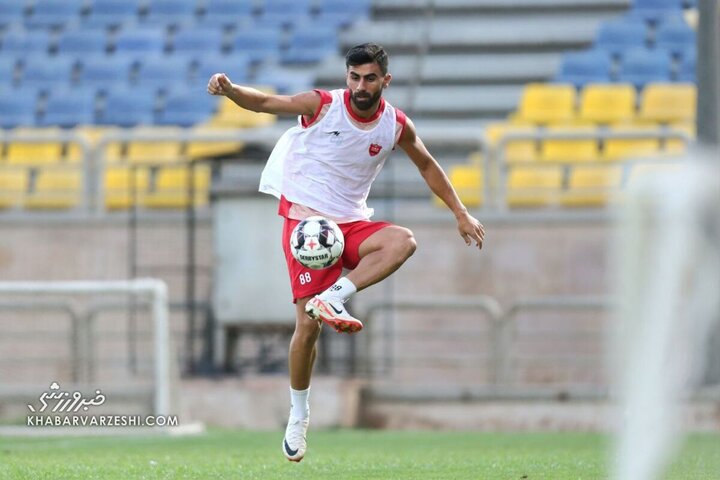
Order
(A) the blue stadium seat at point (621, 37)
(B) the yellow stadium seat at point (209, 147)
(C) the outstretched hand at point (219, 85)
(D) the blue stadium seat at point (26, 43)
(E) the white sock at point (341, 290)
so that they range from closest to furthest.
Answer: (C) the outstretched hand at point (219, 85) < (E) the white sock at point (341, 290) < (B) the yellow stadium seat at point (209, 147) < (A) the blue stadium seat at point (621, 37) < (D) the blue stadium seat at point (26, 43)

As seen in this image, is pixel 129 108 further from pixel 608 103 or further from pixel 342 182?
pixel 342 182

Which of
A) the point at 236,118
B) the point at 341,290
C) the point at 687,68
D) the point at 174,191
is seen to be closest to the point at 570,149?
the point at 687,68

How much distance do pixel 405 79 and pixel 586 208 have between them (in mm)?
5085

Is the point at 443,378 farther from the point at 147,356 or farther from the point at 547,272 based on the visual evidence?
the point at 147,356

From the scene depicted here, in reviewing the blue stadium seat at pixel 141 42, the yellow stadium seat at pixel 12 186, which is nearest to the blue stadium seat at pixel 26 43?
the blue stadium seat at pixel 141 42

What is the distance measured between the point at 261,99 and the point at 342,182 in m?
0.87

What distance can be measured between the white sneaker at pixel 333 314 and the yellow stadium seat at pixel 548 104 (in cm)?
1055

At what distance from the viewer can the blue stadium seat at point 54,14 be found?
77.7ft

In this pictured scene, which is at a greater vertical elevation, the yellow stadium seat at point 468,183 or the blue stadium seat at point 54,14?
the blue stadium seat at point 54,14

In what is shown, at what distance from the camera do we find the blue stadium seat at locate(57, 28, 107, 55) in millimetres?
22906

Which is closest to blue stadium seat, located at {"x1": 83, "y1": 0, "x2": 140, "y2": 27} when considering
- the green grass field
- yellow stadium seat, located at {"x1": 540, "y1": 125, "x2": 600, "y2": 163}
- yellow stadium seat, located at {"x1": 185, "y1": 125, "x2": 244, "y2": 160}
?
yellow stadium seat, located at {"x1": 185, "y1": 125, "x2": 244, "y2": 160}

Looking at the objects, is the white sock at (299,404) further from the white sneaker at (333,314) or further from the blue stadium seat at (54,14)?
the blue stadium seat at (54,14)

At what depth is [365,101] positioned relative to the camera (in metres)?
9.14

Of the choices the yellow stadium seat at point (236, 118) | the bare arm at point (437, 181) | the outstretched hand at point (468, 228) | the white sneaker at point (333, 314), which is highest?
the yellow stadium seat at point (236, 118)
